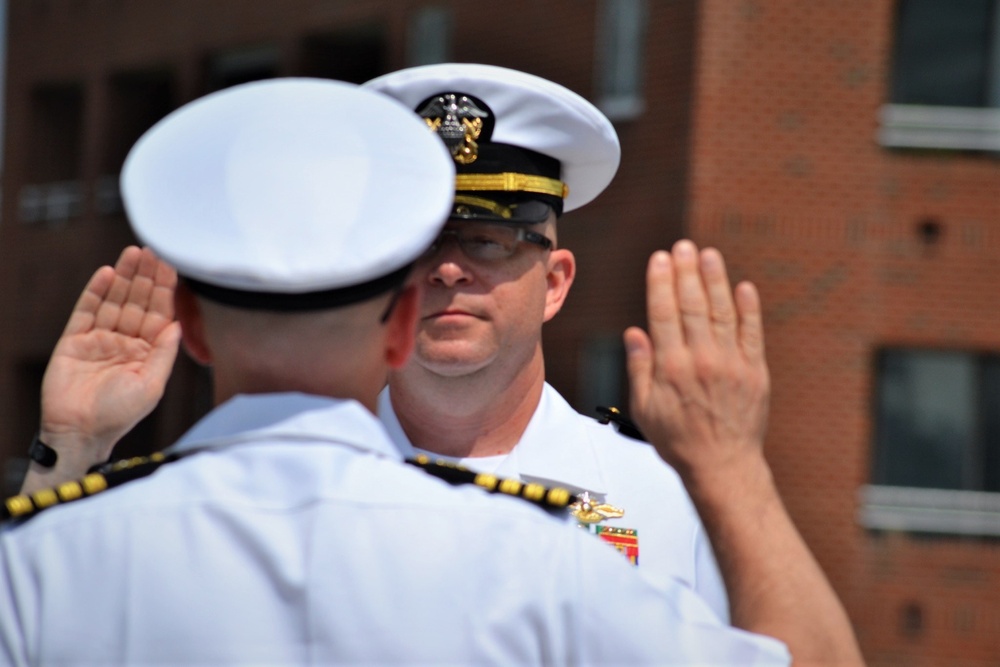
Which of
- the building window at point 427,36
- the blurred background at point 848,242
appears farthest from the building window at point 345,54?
the blurred background at point 848,242

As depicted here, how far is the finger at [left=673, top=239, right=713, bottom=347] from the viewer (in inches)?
77.3

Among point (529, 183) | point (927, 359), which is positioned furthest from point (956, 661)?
point (529, 183)

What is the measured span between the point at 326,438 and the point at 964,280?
453 inches

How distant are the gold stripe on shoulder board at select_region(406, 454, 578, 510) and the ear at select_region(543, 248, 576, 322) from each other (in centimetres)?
165

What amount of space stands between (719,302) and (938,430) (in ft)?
38.2

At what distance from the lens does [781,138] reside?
505 inches

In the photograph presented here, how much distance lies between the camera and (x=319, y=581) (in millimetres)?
1953

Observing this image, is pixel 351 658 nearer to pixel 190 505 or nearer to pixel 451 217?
pixel 190 505

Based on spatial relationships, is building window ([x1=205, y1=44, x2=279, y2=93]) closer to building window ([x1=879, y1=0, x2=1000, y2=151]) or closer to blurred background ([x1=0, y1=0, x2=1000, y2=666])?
blurred background ([x1=0, y1=0, x2=1000, y2=666])

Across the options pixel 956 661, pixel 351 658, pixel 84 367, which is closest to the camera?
A: pixel 351 658

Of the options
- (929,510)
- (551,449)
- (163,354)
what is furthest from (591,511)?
(929,510)

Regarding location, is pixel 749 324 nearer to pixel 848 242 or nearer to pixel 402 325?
pixel 402 325

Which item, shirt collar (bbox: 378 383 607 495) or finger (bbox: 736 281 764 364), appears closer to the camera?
finger (bbox: 736 281 764 364)

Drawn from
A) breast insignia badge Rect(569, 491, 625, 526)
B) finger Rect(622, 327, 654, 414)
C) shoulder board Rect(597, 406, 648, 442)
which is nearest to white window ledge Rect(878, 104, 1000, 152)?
shoulder board Rect(597, 406, 648, 442)
